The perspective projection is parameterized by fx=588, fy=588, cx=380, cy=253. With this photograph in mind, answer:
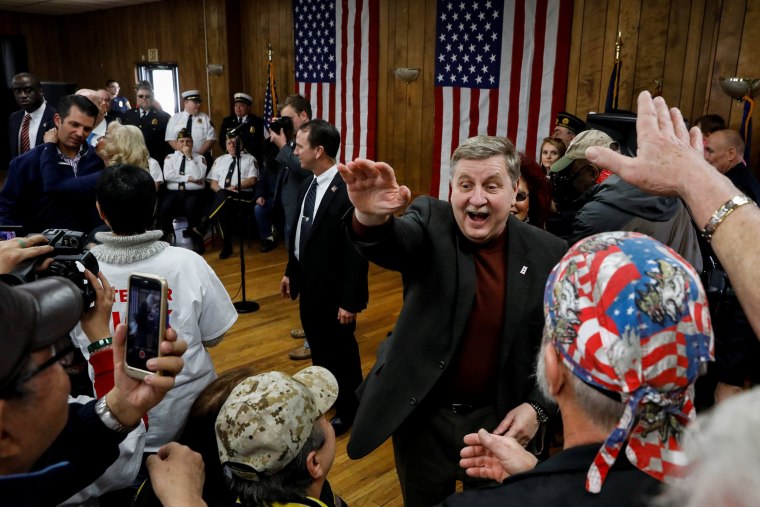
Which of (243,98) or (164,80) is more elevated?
(164,80)

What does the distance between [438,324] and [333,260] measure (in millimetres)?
1586

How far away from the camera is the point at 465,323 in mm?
1799

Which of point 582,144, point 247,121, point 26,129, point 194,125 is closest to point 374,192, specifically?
point 582,144

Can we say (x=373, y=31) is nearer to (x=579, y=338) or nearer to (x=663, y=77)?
(x=663, y=77)

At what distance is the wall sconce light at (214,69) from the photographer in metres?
8.14

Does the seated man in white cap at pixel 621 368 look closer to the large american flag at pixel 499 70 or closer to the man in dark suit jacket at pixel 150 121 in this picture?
the large american flag at pixel 499 70

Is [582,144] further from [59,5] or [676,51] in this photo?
[59,5]

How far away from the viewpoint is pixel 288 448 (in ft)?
3.99

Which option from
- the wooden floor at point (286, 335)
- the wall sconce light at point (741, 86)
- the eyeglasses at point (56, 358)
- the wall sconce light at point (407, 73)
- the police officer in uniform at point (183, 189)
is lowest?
the wooden floor at point (286, 335)

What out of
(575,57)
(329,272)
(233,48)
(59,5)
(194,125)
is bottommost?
(329,272)

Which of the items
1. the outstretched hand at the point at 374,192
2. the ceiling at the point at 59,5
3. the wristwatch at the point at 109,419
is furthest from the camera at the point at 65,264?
the ceiling at the point at 59,5

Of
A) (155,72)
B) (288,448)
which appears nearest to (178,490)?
(288,448)

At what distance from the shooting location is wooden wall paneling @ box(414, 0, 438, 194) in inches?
237

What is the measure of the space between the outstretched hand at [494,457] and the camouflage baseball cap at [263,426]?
38 cm
